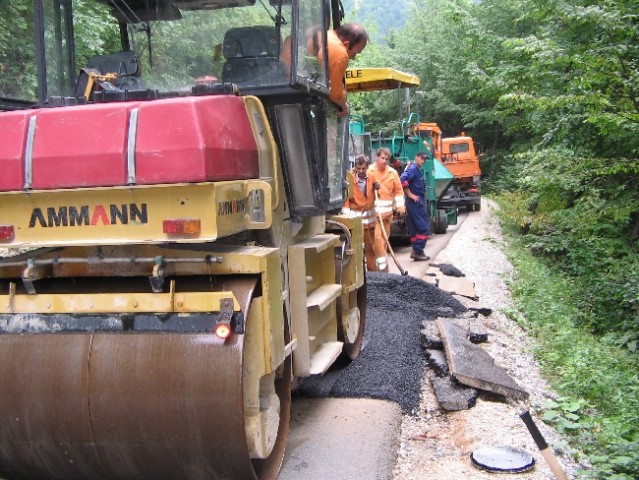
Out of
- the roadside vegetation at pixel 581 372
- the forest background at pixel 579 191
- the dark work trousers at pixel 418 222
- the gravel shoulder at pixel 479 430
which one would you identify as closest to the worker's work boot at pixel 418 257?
the dark work trousers at pixel 418 222

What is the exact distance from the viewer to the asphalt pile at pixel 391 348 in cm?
536

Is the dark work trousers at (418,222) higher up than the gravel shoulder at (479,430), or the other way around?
the dark work trousers at (418,222)

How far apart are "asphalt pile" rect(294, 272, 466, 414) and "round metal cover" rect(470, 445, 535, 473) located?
2.65 feet

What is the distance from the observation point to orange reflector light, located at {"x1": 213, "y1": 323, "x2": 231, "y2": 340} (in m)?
3.31

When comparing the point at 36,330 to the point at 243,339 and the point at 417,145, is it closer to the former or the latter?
the point at 243,339

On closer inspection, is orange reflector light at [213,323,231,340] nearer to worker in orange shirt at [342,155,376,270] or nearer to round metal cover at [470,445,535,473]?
round metal cover at [470,445,535,473]

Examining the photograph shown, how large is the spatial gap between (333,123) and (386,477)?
2327mm

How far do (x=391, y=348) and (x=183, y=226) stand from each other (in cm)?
346

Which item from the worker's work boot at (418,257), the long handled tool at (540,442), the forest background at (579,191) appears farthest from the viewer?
the worker's work boot at (418,257)

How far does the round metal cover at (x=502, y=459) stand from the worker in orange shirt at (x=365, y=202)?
17.2ft

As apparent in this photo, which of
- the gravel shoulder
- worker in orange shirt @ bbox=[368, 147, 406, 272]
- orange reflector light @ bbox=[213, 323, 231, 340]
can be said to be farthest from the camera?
worker in orange shirt @ bbox=[368, 147, 406, 272]

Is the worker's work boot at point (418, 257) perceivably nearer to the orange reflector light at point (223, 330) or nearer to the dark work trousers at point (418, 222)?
the dark work trousers at point (418, 222)

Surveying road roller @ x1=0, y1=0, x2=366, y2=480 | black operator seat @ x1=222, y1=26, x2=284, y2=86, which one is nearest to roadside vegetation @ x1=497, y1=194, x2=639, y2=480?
road roller @ x1=0, y1=0, x2=366, y2=480

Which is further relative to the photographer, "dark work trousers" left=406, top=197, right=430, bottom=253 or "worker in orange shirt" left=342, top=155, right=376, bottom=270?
"dark work trousers" left=406, top=197, right=430, bottom=253
